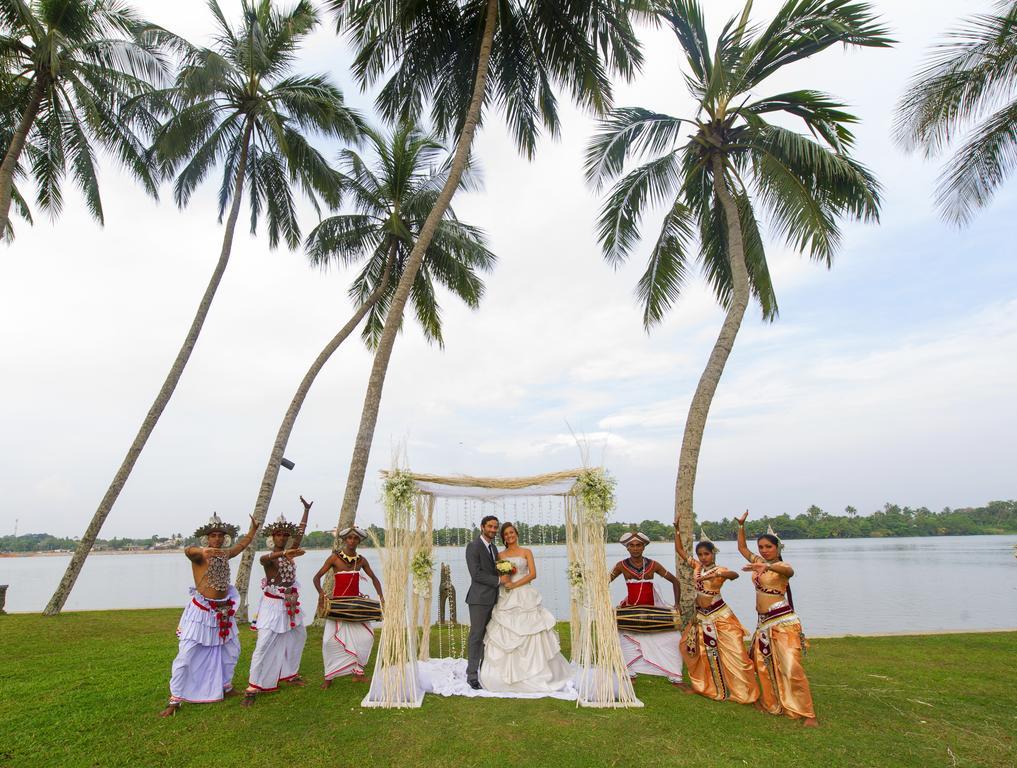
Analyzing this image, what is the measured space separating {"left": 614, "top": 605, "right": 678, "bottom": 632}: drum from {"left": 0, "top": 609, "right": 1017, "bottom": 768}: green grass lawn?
0.62 metres

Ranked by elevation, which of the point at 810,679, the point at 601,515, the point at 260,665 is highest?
the point at 601,515

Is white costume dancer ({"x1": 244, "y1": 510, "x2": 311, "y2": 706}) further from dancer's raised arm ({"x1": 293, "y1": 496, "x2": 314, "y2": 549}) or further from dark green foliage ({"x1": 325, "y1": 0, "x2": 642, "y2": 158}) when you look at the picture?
dark green foliage ({"x1": 325, "y1": 0, "x2": 642, "y2": 158})

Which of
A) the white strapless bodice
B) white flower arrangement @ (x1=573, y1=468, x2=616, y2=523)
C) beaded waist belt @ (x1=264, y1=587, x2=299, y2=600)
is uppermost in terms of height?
white flower arrangement @ (x1=573, y1=468, x2=616, y2=523)

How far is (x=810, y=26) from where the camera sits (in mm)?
9766

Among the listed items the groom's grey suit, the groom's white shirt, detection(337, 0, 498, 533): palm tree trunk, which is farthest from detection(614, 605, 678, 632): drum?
detection(337, 0, 498, 533): palm tree trunk

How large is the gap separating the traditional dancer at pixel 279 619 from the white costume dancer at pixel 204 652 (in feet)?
0.93

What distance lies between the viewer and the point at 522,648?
22.8 ft

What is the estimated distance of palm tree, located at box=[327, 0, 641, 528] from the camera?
442 inches

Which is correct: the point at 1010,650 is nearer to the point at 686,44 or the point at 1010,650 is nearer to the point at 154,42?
the point at 686,44

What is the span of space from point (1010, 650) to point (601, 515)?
671 centimetres

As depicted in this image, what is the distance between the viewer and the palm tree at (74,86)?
37.9 ft

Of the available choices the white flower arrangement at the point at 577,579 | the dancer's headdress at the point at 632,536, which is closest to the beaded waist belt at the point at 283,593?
the white flower arrangement at the point at 577,579

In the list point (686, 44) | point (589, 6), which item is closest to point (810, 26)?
point (686, 44)

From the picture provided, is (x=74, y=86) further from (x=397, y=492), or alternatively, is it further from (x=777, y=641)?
(x=777, y=641)
